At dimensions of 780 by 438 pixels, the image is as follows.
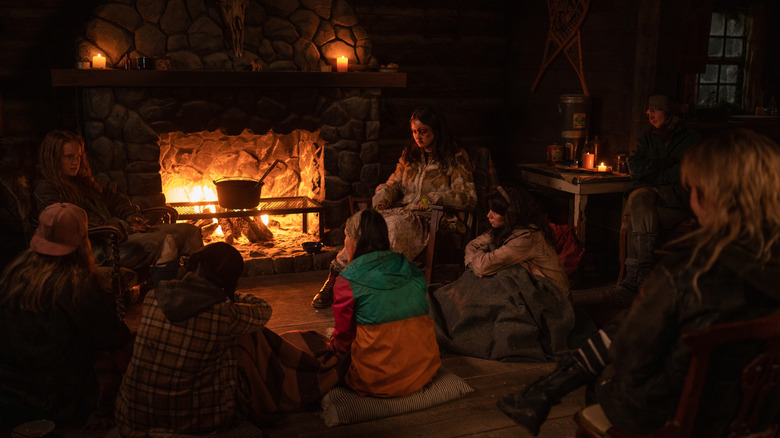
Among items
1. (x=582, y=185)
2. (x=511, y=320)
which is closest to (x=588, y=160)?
(x=582, y=185)

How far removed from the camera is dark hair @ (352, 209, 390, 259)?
3.50 meters

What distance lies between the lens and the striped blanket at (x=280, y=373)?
10.7 ft

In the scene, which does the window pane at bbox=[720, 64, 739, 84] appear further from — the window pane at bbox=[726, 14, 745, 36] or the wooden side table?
the wooden side table

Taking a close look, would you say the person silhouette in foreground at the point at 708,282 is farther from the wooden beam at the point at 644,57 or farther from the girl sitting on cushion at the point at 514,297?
the wooden beam at the point at 644,57

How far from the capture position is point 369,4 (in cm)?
670

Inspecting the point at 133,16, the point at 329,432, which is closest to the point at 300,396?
the point at 329,432

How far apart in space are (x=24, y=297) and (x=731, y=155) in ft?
9.22

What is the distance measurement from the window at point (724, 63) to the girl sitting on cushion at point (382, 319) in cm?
436

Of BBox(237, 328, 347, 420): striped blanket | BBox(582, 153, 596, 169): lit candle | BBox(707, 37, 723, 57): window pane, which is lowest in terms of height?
BBox(237, 328, 347, 420): striped blanket

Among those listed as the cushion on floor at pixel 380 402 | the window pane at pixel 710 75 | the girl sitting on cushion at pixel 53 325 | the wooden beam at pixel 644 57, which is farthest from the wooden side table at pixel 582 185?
the girl sitting on cushion at pixel 53 325

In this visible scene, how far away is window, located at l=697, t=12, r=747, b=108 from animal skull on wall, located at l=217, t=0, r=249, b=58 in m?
4.26

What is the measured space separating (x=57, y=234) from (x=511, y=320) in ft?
8.25

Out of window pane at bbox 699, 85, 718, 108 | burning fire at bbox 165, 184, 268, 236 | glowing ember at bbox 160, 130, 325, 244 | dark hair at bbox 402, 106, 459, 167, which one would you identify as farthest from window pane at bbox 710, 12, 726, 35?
burning fire at bbox 165, 184, 268, 236

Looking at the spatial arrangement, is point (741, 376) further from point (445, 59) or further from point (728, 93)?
point (445, 59)
